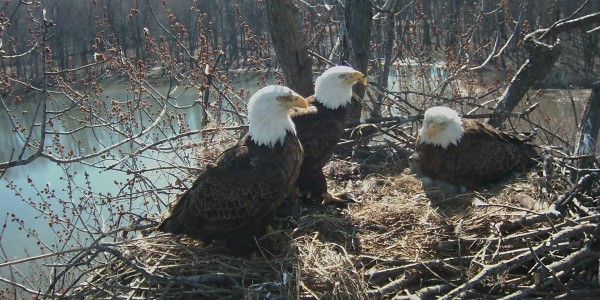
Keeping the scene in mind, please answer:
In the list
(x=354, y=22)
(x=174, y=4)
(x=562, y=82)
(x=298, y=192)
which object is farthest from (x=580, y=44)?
(x=298, y=192)

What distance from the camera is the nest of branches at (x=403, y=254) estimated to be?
3523mm

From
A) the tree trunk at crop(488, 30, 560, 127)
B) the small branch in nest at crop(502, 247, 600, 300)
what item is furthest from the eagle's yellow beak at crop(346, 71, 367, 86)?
the small branch in nest at crop(502, 247, 600, 300)

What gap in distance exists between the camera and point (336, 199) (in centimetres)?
503

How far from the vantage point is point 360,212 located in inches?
188

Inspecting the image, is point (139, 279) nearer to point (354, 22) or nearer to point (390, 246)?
point (390, 246)

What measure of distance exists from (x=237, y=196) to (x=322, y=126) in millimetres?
1220

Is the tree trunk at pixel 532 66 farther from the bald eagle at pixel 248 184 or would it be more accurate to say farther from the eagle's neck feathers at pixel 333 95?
the bald eagle at pixel 248 184

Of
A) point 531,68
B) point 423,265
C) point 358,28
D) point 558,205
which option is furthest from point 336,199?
point 531,68

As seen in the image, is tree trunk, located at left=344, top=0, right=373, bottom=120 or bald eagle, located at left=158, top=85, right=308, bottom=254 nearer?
bald eagle, located at left=158, top=85, right=308, bottom=254

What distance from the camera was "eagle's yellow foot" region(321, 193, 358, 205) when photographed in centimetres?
501

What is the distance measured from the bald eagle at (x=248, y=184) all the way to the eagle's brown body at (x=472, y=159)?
1.45 m

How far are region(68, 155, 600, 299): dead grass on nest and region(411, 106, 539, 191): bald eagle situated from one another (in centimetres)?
28

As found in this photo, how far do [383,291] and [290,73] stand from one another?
3.25 meters

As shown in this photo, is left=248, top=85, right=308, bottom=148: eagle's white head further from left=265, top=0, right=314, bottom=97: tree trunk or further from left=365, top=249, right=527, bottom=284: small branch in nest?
left=265, top=0, right=314, bottom=97: tree trunk
